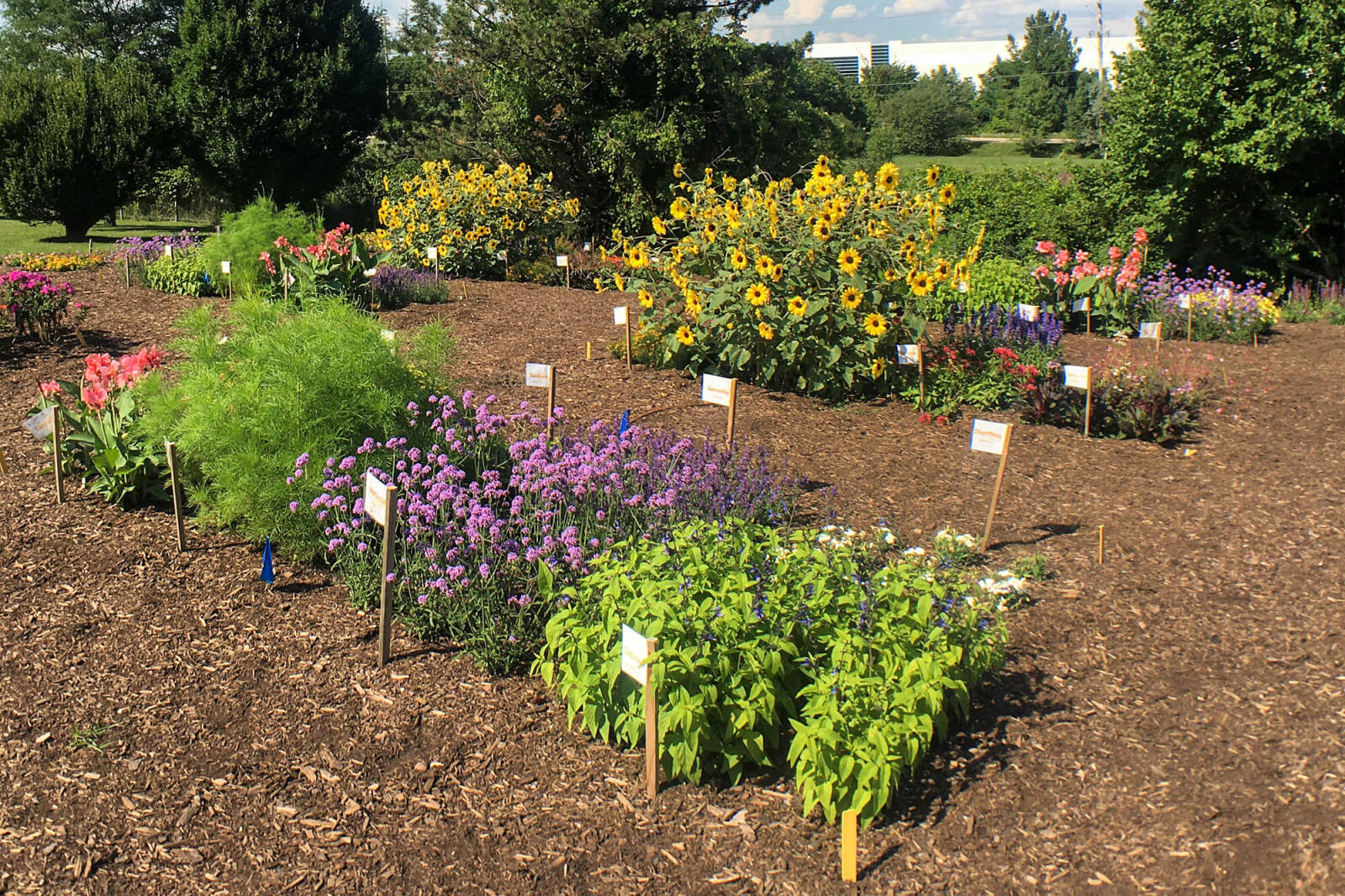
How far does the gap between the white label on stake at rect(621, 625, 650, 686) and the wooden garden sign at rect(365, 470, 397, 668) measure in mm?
994

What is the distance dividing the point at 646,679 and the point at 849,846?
0.69 metres

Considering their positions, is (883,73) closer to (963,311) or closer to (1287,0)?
(1287,0)

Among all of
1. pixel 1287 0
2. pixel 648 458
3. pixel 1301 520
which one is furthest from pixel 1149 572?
pixel 1287 0

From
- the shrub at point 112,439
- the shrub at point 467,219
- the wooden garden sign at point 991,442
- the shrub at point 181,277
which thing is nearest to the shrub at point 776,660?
the wooden garden sign at point 991,442

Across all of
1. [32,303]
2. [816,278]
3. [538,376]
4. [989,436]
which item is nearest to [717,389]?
[538,376]

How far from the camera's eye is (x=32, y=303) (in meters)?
7.81

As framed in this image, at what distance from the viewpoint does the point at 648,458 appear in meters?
4.84

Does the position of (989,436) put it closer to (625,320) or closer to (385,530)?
(385,530)

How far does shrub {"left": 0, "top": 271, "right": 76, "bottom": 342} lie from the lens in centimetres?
773

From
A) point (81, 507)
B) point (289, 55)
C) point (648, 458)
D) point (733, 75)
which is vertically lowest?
point (81, 507)

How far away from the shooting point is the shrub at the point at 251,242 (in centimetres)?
984

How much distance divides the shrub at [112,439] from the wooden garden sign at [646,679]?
312 cm

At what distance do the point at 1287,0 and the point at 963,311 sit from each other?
23.9 ft

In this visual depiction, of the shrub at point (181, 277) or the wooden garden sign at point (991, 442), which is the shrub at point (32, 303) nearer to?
the shrub at point (181, 277)
